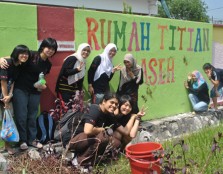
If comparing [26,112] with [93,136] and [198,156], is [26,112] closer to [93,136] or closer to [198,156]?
[93,136]

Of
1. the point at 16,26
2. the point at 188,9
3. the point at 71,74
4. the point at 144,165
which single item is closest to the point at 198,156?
the point at 144,165

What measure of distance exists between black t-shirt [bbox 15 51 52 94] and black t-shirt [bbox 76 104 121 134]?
81 cm

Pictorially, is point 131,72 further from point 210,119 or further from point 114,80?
point 210,119

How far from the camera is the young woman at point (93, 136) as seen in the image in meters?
4.26

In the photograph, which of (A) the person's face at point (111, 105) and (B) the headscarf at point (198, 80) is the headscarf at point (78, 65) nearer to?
(A) the person's face at point (111, 105)

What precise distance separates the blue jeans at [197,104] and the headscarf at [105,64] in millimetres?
2774

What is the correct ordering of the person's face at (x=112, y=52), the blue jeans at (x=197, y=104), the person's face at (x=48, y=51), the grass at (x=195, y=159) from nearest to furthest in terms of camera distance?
the grass at (x=195, y=159)
the person's face at (x=48, y=51)
the person's face at (x=112, y=52)
the blue jeans at (x=197, y=104)

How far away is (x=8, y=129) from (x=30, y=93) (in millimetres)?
572

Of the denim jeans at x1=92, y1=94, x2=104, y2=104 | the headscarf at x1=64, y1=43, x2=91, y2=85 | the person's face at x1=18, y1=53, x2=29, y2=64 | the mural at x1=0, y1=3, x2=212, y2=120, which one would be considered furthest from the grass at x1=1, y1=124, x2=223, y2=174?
the mural at x1=0, y1=3, x2=212, y2=120

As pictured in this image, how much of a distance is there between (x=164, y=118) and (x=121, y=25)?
2085 millimetres

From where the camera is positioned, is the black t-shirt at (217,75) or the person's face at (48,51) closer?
the person's face at (48,51)

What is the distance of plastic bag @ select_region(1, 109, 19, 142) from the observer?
14.2ft

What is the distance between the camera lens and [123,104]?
4.77 meters

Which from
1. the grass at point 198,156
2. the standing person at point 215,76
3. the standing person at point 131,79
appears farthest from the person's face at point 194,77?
the grass at point 198,156
